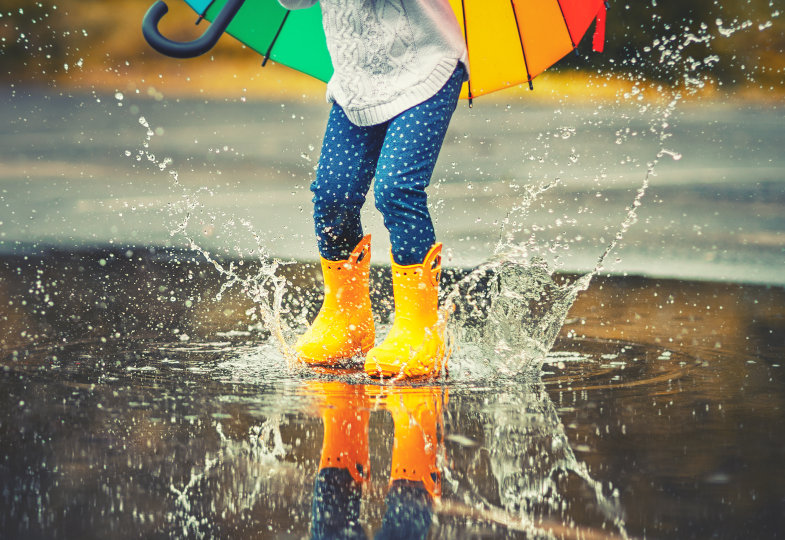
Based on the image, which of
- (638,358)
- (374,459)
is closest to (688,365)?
(638,358)

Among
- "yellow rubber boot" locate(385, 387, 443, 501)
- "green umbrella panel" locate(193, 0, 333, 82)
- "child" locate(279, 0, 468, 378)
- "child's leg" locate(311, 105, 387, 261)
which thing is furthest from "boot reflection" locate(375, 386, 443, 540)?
"green umbrella panel" locate(193, 0, 333, 82)

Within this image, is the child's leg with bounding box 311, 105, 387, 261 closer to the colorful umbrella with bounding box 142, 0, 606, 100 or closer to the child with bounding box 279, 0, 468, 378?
the child with bounding box 279, 0, 468, 378

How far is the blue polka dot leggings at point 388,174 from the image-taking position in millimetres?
2410

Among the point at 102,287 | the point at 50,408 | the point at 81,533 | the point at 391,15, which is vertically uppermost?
the point at 391,15

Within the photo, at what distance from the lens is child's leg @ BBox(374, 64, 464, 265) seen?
7.88ft

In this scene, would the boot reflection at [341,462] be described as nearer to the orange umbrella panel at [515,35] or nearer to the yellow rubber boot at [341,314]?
the yellow rubber boot at [341,314]

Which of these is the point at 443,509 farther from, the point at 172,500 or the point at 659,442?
the point at 659,442

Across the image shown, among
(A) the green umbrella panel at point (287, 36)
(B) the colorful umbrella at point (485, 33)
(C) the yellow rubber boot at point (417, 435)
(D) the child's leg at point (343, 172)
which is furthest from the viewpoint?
(A) the green umbrella panel at point (287, 36)

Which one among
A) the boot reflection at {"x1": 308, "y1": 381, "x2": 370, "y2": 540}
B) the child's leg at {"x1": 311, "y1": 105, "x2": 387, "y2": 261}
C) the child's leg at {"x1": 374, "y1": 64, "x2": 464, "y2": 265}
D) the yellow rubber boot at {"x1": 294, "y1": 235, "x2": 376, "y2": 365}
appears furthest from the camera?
the yellow rubber boot at {"x1": 294, "y1": 235, "x2": 376, "y2": 365}

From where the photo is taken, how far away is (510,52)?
112 inches

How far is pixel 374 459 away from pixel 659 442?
19.8 inches

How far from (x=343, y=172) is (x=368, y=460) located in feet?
3.06

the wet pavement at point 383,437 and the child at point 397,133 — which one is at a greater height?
the child at point 397,133

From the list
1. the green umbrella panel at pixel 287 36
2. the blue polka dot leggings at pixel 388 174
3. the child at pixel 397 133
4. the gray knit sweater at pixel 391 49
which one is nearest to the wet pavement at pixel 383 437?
the child at pixel 397 133
